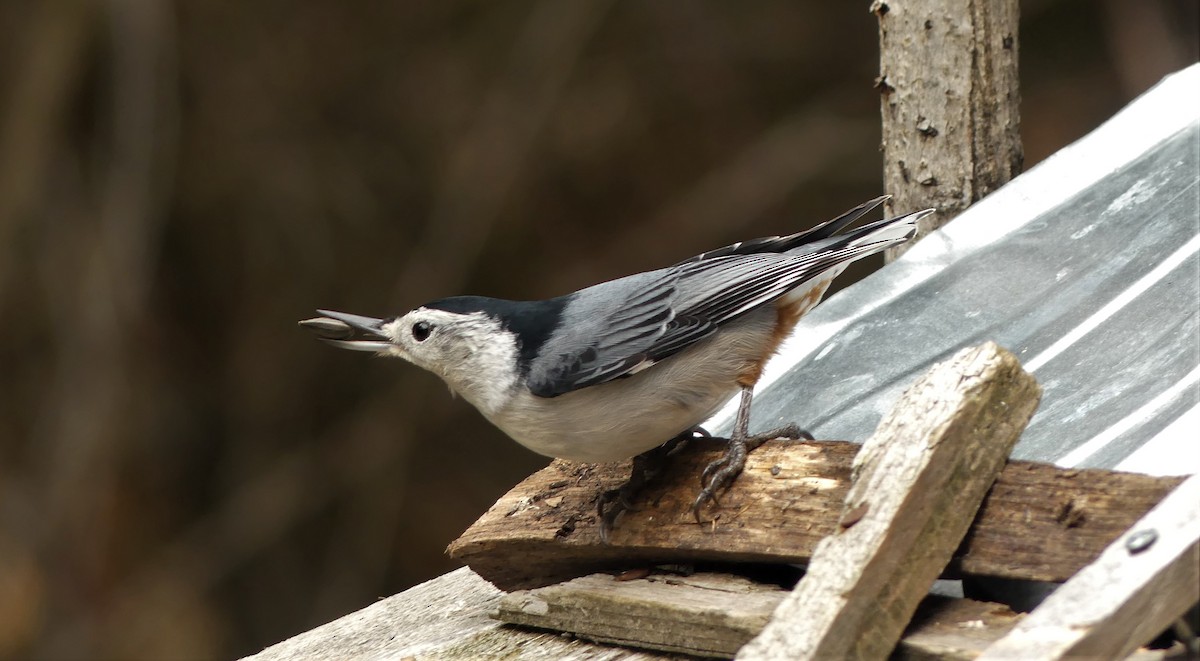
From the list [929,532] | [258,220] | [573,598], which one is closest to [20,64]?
[258,220]

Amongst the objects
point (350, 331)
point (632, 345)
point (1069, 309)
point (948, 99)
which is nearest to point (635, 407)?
point (632, 345)

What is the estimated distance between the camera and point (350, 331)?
252cm

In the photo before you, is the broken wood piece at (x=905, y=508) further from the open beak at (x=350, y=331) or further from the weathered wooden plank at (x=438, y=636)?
the open beak at (x=350, y=331)

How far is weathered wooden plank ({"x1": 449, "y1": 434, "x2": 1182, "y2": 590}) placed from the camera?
1.64 m

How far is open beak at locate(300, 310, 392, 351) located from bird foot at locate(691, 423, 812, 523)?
0.75 meters

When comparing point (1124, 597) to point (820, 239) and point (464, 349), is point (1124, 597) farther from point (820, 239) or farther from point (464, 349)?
point (464, 349)

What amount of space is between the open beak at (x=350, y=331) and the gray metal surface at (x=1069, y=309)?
0.74m

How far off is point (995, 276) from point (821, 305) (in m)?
0.41

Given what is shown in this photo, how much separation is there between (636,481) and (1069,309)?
35.8 inches

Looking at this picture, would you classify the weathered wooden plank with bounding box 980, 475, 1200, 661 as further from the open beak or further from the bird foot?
the open beak

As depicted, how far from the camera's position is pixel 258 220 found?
5809 millimetres

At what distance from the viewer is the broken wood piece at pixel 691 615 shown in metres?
1.64

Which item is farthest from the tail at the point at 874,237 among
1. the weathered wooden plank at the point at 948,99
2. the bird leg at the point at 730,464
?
the weathered wooden plank at the point at 948,99

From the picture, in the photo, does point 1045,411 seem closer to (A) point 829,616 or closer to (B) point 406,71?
(A) point 829,616
